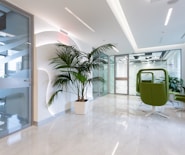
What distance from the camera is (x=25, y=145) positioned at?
209cm

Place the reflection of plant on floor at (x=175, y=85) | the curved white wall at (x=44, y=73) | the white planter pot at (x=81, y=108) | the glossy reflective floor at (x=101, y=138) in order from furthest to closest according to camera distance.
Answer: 1. the reflection of plant on floor at (x=175, y=85)
2. the white planter pot at (x=81, y=108)
3. the curved white wall at (x=44, y=73)
4. the glossy reflective floor at (x=101, y=138)

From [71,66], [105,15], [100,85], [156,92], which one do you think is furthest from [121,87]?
[105,15]

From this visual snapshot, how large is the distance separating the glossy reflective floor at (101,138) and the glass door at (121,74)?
4.68 meters

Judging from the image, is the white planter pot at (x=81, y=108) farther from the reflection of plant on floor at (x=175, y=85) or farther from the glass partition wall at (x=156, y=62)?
the glass partition wall at (x=156, y=62)

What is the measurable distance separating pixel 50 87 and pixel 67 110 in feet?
3.64

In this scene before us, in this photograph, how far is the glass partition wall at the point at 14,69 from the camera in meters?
2.46

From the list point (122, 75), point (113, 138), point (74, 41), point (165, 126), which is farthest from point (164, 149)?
point (122, 75)

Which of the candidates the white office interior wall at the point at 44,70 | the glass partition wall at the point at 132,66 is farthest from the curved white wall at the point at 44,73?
the glass partition wall at the point at 132,66

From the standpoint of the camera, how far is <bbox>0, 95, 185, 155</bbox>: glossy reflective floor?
193cm

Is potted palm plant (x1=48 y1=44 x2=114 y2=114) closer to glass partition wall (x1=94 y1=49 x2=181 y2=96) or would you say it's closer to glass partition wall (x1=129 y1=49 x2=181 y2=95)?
glass partition wall (x1=94 y1=49 x2=181 y2=96)

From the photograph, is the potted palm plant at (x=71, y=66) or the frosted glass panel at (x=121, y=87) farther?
the frosted glass panel at (x=121, y=87)

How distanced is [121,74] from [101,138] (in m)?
6.15

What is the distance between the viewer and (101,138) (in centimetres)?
232

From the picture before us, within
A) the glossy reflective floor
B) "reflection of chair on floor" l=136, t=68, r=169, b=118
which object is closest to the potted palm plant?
the glossy reflective floor
